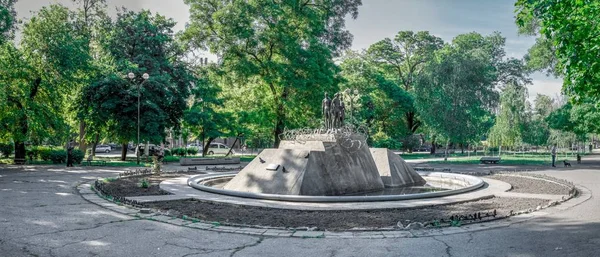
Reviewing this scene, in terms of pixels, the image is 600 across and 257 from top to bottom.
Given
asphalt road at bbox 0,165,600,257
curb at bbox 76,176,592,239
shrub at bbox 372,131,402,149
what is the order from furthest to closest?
shrub at bbox 372,131,402,149
curb at bbox 76,176,592,239
asphalt road at bbox 0,165,600,257

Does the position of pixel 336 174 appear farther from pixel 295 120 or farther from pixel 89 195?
pixel 295 120

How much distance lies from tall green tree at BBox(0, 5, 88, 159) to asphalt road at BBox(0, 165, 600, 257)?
2029 centimetres

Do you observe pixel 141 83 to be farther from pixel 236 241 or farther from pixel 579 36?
pixel 579 36

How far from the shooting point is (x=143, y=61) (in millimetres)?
33688

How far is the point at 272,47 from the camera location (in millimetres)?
34812

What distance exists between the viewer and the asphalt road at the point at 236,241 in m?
6.31

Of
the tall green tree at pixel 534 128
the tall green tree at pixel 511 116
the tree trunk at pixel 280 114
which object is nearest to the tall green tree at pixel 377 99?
the tall green tree at pixel 511 116

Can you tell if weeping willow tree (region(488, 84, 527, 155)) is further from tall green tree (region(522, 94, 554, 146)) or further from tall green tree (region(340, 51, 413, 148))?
tall green tree (region(340, 51, 413, 148))

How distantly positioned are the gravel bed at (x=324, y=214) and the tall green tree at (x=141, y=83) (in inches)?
860

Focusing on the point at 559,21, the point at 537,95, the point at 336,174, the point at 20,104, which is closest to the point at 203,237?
the point at 336,174

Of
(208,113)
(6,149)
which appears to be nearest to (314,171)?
(208,113)

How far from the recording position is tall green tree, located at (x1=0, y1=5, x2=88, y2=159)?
2552cm

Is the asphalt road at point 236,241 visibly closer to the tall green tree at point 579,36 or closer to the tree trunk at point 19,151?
the tall green tree at point 579,36

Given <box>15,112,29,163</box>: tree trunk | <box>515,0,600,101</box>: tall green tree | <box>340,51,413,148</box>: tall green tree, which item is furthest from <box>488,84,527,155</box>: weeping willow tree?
<box>15,112,29,163</box>: tree trunk
